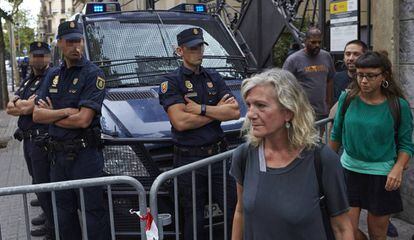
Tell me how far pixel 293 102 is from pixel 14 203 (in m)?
Result: 5.28

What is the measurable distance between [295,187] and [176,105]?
1736 mm

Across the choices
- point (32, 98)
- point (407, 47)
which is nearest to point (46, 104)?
point (32, 98)

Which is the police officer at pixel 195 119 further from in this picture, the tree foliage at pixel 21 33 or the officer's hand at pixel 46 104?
the tree foliage at pixel 21 33

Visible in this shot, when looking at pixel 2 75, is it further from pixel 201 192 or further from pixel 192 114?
pixel 201 192

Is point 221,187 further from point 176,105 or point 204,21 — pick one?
point 204,21

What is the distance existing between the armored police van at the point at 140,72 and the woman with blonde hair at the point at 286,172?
1.74 meters

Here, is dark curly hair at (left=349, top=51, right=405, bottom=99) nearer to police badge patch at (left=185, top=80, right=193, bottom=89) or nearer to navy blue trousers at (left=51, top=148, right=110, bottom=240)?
police badge patch at (left=185, top=80, right=193, bottom=89)

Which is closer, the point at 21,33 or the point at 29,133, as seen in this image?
the point at 29,133

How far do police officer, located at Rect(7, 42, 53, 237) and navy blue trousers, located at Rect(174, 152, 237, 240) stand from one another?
137 cm

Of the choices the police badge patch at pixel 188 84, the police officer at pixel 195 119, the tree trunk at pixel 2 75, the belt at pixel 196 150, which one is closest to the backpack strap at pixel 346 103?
the police officer at pixel 195 119

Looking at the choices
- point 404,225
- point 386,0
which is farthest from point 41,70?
point 404,225

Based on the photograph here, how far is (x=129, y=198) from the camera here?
3.85m

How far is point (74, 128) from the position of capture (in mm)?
3818

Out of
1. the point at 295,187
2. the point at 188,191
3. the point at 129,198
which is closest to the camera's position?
the point at 295,187
